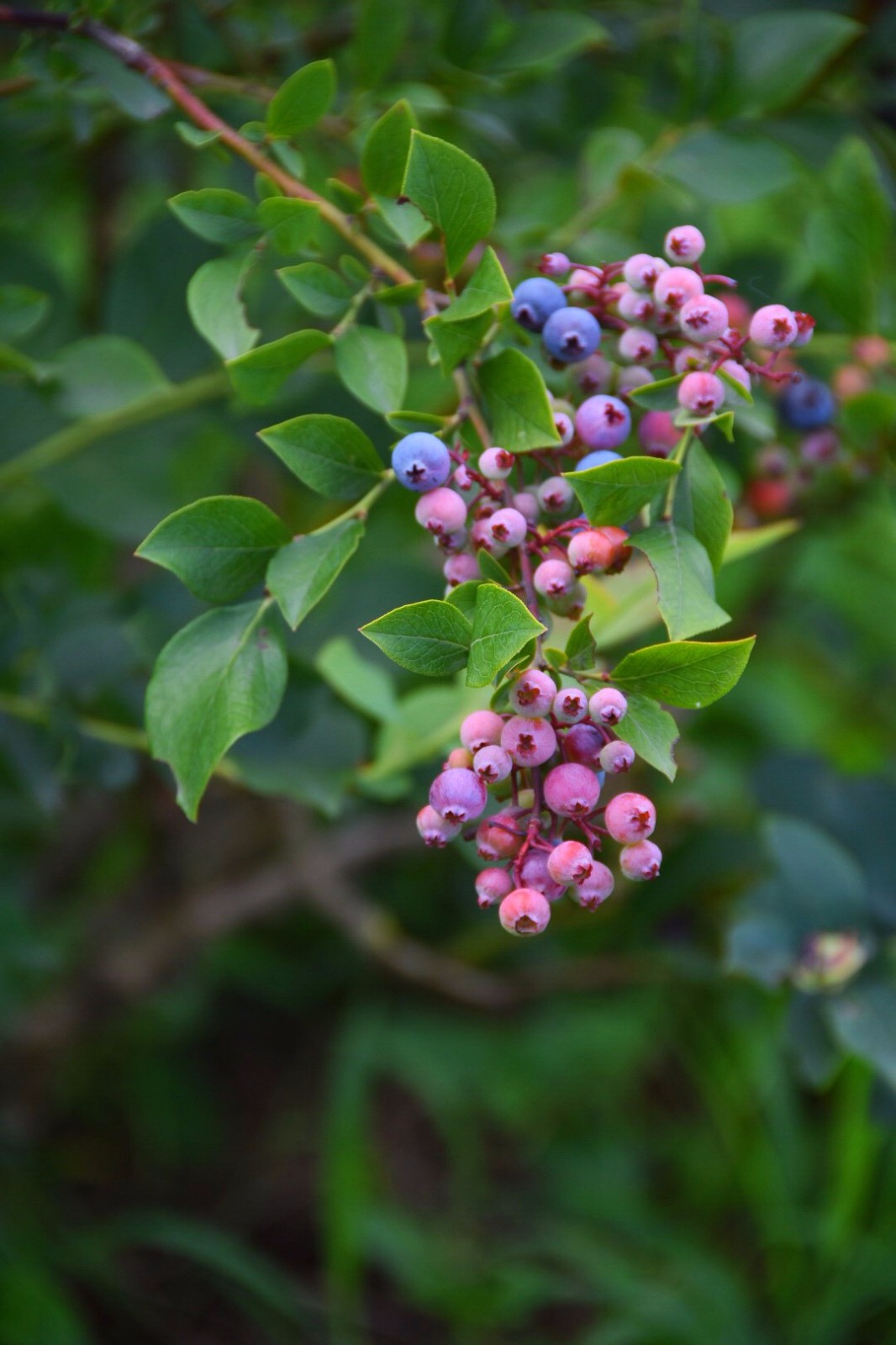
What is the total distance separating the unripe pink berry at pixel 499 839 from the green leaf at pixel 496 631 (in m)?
0.07

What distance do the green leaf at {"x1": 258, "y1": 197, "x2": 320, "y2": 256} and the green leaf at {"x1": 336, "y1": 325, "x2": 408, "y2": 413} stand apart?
0.04 meters

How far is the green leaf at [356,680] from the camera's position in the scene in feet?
2.14

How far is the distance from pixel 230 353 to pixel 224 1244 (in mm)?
1107

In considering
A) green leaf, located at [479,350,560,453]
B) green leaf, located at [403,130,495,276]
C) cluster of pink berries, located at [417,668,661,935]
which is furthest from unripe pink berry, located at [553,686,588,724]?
green leaf, located at [403,130,495,276]

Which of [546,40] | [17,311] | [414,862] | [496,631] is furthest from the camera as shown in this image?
[414,862]

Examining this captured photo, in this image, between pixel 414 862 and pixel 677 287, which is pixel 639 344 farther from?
pixel 414 862

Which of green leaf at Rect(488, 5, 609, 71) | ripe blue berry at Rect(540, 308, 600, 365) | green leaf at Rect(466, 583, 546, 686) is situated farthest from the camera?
green leaf at Rect(488, 5, 609, 71)

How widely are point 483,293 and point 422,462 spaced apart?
74 millimetres

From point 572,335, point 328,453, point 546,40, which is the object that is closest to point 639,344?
point 572,335

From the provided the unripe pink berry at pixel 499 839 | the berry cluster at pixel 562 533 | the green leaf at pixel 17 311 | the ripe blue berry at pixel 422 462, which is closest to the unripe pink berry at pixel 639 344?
the berry cluster at pixel 562 533

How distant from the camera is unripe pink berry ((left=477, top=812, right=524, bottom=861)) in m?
0.42

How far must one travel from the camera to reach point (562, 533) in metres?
0.44

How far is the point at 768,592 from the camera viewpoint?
4.58 ft

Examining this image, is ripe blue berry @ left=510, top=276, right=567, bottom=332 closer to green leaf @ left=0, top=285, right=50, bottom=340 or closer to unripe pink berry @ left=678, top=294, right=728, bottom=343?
unripe pink berry @ left=678, top=294, right=728, bottom=343
